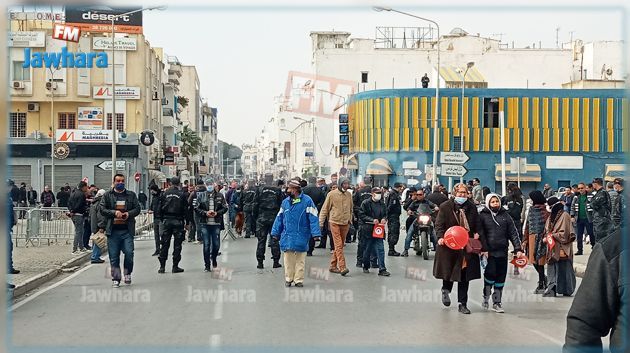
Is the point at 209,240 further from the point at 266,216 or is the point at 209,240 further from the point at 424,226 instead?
the point at 424,226

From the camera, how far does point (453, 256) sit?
1218 cm

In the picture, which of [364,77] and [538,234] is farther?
[364,77]

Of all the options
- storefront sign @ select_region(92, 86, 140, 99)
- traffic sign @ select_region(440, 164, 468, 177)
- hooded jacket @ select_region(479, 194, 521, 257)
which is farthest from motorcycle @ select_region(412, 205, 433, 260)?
storefront sign @ select_region(92, 86, 140, 99)

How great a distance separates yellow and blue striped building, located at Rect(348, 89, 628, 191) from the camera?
55250 millimetres

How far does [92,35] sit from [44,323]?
37.2 metres

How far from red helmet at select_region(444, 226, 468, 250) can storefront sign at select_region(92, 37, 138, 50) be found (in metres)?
37.8

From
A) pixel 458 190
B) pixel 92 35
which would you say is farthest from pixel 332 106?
pixel 458 190

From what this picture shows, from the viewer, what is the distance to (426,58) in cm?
7231

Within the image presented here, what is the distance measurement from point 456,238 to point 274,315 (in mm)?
2789

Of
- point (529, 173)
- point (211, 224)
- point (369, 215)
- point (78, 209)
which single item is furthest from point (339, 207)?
point (529, 173)

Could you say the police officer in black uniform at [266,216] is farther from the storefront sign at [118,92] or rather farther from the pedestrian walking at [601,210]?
the storefront sign at [118,92]

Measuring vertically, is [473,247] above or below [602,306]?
below

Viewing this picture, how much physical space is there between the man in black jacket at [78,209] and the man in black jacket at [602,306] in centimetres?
1945

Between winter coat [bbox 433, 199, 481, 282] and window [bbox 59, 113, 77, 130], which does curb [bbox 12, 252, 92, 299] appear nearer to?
winter coat [bbox 433, 199, 481, 282]
